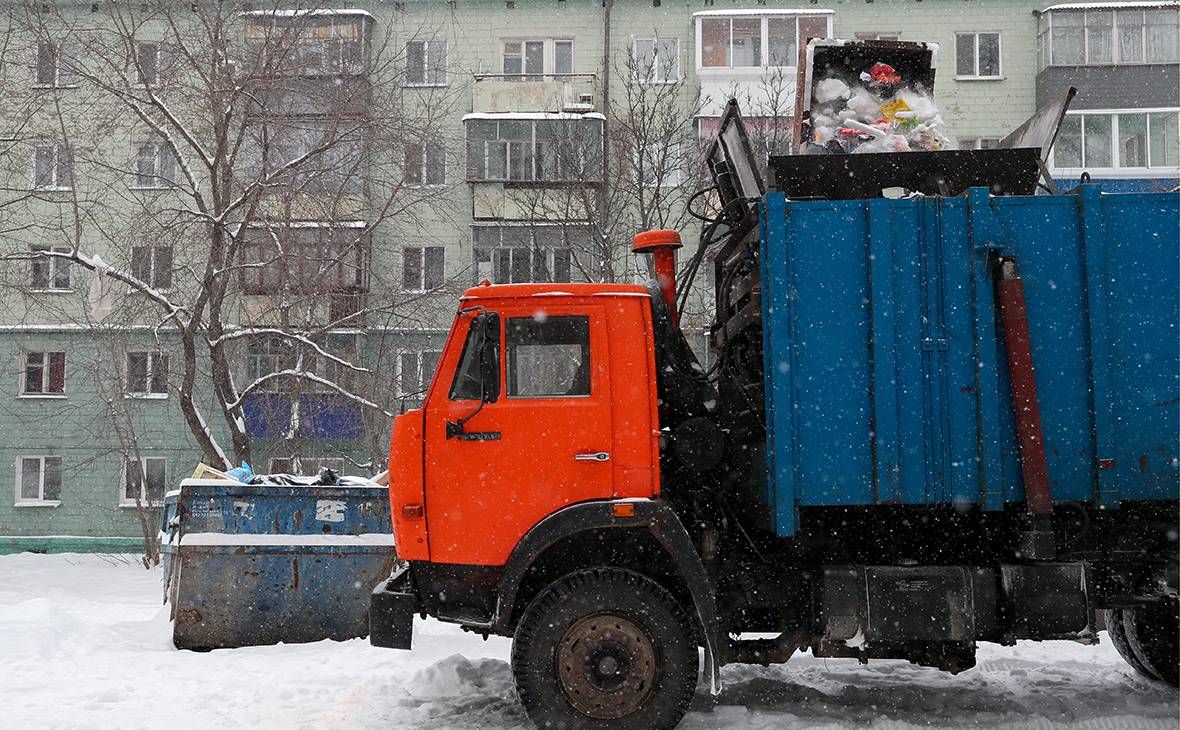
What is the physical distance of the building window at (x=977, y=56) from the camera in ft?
83.2

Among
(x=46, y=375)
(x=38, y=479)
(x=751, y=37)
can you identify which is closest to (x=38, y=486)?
(x=38, y=479)

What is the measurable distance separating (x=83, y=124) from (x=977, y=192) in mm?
16889

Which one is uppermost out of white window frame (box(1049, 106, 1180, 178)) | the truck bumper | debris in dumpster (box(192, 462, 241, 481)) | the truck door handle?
white window frame (box(1049, 106, 1180, 178))

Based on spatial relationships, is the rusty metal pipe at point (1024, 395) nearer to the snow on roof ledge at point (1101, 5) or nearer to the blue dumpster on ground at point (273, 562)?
the blue dumpster on ground at point (273, 562)

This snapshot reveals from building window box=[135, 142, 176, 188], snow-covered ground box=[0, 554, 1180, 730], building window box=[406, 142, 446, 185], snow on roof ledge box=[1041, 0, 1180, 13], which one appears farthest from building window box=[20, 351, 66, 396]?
snow on roof ledge box=[1041, 0, 1180, 13]

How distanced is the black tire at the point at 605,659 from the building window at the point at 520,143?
16.0 m

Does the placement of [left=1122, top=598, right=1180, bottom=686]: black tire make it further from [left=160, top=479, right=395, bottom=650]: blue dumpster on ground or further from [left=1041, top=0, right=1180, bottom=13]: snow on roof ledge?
[left=1041, top=0, right=1180, bottom=13]: snow on roof ledge

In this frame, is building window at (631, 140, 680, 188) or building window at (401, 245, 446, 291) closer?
building window at (631, 140, 680, 188)

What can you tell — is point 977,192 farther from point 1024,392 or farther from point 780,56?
point 780,56

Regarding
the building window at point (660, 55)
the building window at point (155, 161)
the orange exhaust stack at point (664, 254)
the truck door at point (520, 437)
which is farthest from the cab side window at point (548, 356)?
the building window at point (660, 55)

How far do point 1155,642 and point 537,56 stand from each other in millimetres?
22250

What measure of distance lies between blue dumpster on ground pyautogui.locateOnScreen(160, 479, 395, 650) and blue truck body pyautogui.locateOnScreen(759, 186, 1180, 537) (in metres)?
4.71

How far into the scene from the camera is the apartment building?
51.4 ft

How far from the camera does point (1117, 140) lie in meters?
23.6
